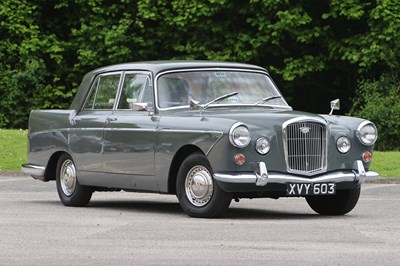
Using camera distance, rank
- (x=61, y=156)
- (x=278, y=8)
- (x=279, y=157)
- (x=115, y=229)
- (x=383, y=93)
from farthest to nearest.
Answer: (x=278, y=8) < (x=383, y=93) < (x=61, y=156) < (x=279, y=157) < (x=115, y=229)

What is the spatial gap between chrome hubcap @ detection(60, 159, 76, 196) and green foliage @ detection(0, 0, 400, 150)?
19.8m

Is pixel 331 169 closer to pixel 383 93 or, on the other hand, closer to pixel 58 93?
pixel 383 93

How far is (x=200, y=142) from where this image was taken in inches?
534

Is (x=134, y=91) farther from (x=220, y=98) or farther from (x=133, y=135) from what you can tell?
(x=220, y=98)

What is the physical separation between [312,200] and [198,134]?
200 centimetres

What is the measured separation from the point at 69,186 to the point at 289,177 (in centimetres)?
366

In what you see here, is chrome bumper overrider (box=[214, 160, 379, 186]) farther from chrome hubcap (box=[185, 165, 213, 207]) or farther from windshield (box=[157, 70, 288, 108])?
windshield (box=[157, 70, 288, 108])

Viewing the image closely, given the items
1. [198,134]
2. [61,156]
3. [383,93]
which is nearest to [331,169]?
[198,134]

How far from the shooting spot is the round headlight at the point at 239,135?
13.3 meters

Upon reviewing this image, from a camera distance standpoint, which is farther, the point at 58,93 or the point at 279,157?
the point at 58,93

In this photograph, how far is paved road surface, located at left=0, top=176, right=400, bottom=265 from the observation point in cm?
988

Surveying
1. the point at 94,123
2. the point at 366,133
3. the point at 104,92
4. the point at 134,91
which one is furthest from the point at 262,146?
the point at 104,92

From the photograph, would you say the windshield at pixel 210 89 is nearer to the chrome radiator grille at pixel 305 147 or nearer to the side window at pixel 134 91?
the side window at pixel 134 91

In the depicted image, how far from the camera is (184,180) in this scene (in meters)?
13.8
